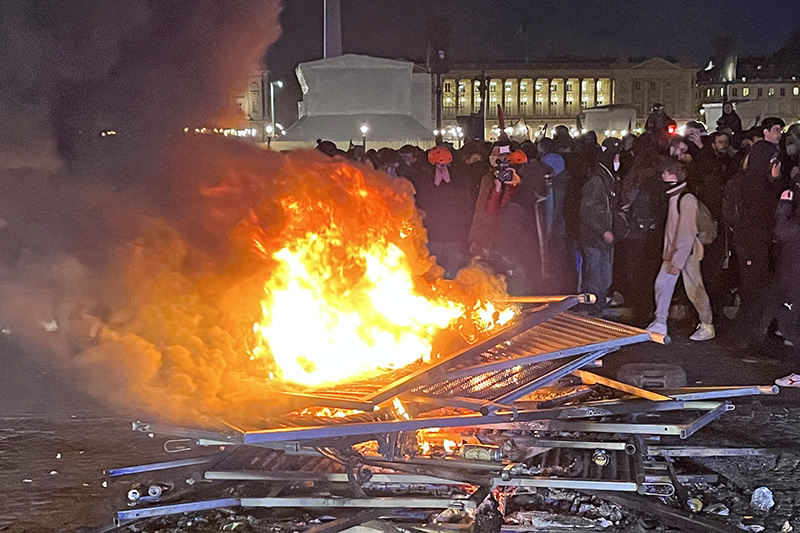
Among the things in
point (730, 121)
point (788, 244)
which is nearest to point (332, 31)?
point (730, 121)

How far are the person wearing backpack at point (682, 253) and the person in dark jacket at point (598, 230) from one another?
0.87 m

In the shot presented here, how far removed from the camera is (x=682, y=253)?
8594mm

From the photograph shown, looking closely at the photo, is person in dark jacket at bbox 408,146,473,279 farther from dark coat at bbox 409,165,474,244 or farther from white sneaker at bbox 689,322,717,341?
white sneaker at bbox 689,322,717,341

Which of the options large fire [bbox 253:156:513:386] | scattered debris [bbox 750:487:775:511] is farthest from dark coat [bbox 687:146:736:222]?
scattered debris [bbox 750:487:775:511]

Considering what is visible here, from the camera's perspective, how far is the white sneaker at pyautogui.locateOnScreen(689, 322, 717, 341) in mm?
9047

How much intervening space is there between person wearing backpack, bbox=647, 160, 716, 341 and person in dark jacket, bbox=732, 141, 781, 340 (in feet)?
1.20

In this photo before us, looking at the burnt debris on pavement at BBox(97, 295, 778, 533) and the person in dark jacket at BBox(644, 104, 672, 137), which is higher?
the person in dark jacket at BBox(644, 104, 672, 137)

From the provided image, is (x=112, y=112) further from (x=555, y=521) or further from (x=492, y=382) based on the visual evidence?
(x=555, y=521)

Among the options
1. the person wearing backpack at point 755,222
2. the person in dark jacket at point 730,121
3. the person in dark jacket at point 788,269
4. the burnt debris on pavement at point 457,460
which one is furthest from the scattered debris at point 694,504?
the person in dark jacket at point 730,121

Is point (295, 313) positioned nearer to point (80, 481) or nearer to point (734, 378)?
point (80, 481)

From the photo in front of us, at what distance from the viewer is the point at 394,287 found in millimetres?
5945

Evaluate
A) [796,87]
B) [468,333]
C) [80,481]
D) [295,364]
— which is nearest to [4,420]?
[80,481]

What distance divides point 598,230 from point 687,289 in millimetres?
1100

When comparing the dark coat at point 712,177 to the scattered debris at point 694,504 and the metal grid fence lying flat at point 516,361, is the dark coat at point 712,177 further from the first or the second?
the scattered debris at point 694,504
